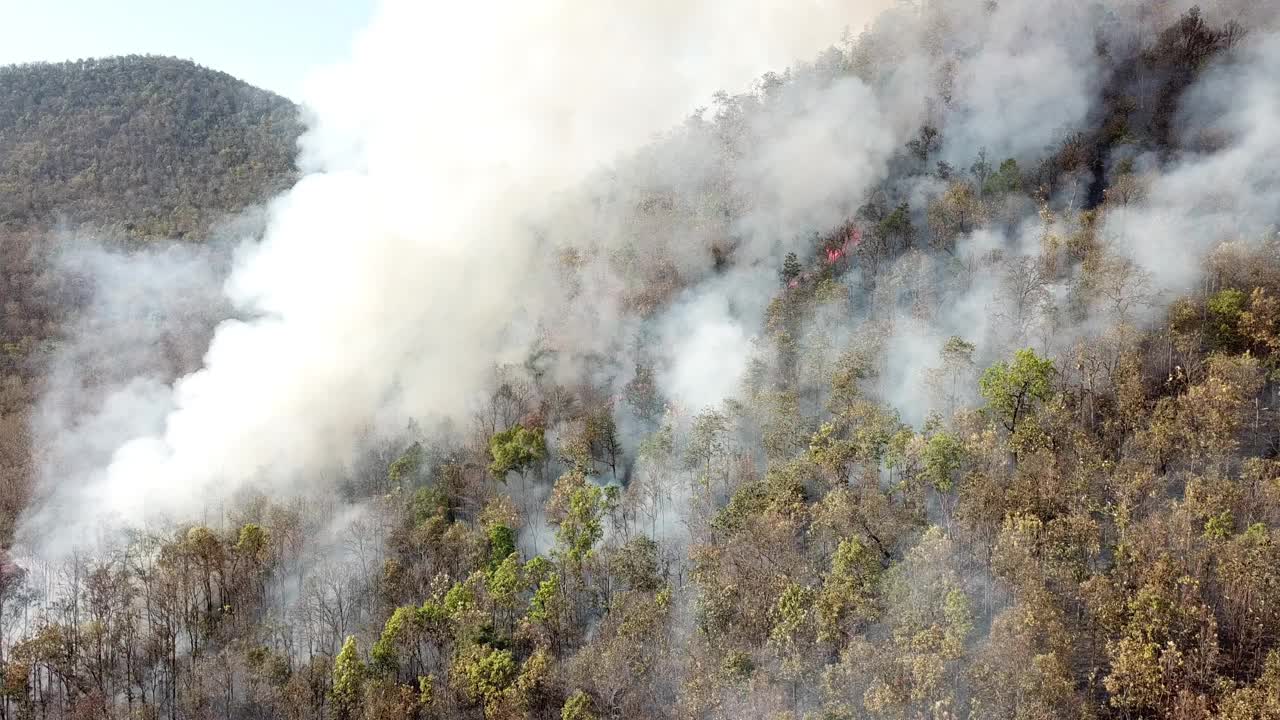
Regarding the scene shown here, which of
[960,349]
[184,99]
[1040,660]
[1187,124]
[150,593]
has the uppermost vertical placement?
[184,99]

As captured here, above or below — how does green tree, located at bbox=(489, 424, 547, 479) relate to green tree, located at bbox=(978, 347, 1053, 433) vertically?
above

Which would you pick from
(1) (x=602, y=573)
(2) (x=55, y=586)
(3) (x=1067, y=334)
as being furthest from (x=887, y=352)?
(2) (x=55, y=586)

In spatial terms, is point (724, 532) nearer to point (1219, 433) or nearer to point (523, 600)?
point (523, 600)

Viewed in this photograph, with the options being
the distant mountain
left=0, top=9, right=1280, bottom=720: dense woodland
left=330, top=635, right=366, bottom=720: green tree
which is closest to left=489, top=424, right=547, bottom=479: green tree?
left=0, top=9, right=1280, bottom=720: dense woodland

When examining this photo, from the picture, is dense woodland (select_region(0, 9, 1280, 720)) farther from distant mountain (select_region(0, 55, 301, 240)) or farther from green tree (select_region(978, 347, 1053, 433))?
distant mountain (select_region(0, 55, 301, 240))

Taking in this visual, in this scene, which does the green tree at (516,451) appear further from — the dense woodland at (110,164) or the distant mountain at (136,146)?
the distant mountain at (136,146)

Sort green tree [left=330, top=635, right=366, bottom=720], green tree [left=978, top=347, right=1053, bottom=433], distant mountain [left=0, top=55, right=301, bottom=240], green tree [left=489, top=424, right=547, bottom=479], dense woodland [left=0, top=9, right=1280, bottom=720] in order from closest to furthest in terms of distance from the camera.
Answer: dense woodland [left=0, top=9, right=1280, bottom=720]
green tree [left=330, top=635, right=366, bottom=720]
green tree [left=978, top=347, right=1053, bottom=433]
green tree [left=489, top=424, right=547, bottom=479]
distant mountain [left=0, top=55, right=301, bottom=240]

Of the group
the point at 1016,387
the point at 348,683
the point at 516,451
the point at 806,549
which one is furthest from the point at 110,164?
the point at 1016,387

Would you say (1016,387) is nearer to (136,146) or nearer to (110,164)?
(110,164)
